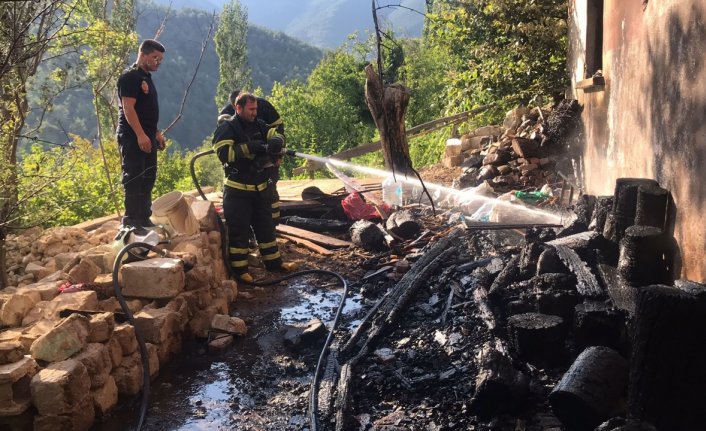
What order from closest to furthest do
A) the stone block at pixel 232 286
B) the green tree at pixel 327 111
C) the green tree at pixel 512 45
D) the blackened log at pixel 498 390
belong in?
1. the blackened log at pixel 498 390
2. the stone block at pixel 232 286
3. the green tree at pixel 512 45
4. the green tree at pixel 327 111

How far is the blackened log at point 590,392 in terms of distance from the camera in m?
3.19

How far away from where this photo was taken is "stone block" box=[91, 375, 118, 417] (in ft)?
12.6

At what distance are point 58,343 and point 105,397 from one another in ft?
1.77

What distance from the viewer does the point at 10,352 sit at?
11.8ft

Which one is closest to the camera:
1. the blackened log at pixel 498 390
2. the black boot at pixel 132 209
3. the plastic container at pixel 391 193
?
the blackened log at pixel 498 390

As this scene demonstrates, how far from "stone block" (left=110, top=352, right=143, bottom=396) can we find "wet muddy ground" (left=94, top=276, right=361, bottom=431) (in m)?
0.13

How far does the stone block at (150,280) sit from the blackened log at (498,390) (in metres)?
2.89

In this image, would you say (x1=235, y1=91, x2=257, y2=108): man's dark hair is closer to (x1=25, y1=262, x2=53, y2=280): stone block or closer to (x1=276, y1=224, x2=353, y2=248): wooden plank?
(x1=276, y1=224, x2=353, y2=248): wooden plank

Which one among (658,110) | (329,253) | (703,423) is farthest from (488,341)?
(329,253)

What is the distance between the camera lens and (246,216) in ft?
21.8

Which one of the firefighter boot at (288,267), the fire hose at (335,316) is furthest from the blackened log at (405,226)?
the firefighter boot at (288,267)

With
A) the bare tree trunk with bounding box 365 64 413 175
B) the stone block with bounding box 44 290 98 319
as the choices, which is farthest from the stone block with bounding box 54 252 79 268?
the bare tree trunk with bounding box 365 64 413 175

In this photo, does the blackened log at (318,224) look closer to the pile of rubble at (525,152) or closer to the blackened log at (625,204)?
the pile of rubble at (525,152)

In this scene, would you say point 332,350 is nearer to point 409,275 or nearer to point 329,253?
point 409,275
